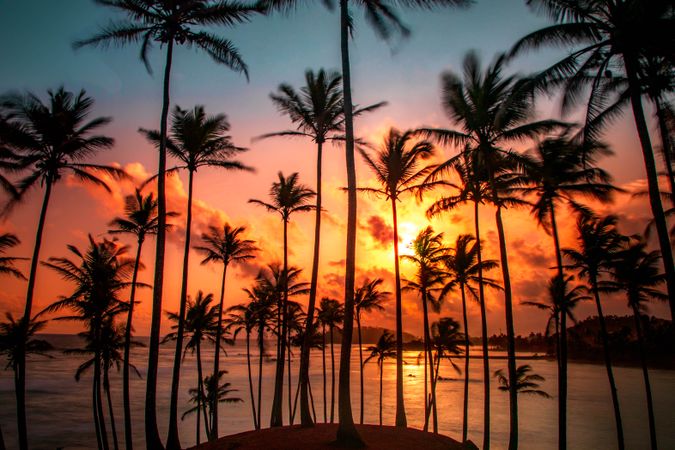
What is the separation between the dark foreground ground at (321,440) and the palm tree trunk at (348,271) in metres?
0.58

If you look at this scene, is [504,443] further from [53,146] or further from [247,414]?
[53,146]

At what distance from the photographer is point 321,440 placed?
1127cm

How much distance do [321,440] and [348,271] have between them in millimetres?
4981

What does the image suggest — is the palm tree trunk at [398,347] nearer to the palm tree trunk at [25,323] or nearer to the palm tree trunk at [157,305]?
the palm tree trunk at [157,305]

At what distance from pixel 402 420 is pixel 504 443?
21.2 meters

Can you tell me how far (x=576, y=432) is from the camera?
35.1 metres

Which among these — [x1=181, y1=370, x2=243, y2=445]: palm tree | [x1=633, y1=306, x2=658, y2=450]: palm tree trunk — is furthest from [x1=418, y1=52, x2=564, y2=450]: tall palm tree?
[x1=181, y1=370, x2=243, y2=445]: palm tree

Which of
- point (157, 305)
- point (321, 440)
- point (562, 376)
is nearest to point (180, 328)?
point (157, 305)

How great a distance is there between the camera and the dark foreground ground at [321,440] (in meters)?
10.9

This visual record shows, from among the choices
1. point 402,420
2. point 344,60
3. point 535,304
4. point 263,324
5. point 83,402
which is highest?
point 344,60

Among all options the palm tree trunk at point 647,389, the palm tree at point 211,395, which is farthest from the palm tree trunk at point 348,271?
the palm tree trunk at point 647,389

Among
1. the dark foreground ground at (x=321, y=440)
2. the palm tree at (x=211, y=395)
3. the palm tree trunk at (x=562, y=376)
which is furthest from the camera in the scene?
the palm tree at (x=211, y=395)

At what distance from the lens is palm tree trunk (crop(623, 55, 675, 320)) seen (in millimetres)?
9109

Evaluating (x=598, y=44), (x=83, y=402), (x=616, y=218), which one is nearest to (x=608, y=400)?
(x=616, y=218)
